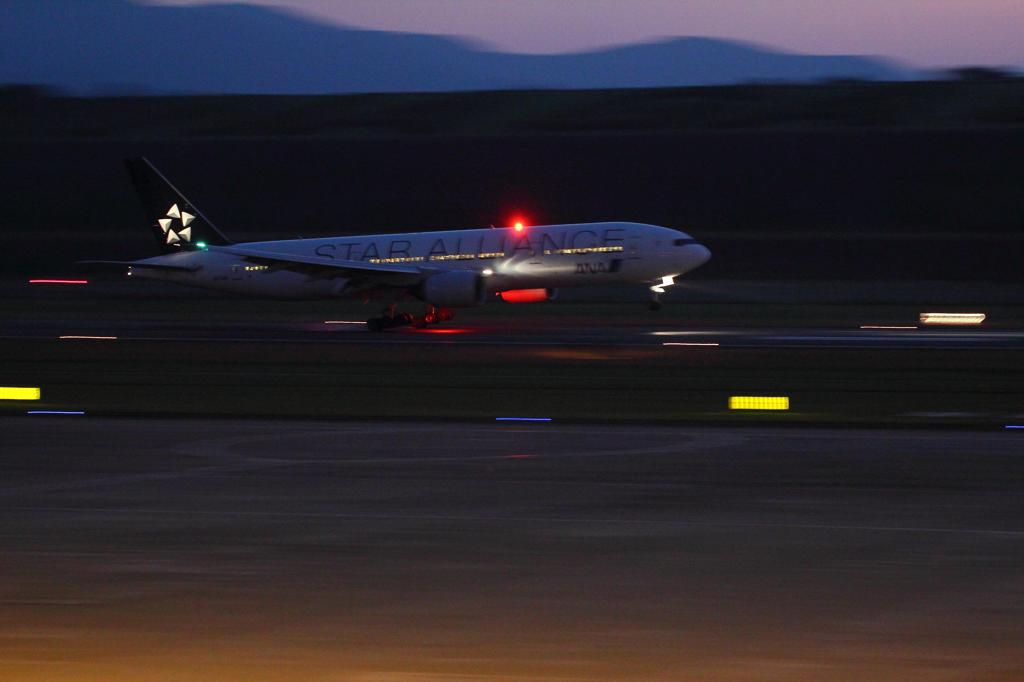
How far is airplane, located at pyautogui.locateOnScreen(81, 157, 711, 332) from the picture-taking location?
42.4 meters

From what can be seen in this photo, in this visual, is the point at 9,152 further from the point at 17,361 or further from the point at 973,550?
the point at 973,550

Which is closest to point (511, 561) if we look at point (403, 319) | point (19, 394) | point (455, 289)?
point (19, 394)

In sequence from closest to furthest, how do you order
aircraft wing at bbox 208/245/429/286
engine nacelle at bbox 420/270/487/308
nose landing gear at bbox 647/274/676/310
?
engine nacelle at bbox 420/270/487/308, aircraft wing at bbox 208/245/429/286, nose landing gear at bbox 647/274/676/310

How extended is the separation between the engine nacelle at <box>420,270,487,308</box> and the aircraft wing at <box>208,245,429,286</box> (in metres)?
0.71

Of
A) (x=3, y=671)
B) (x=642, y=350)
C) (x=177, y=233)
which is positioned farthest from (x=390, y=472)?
(x=177, y=233)

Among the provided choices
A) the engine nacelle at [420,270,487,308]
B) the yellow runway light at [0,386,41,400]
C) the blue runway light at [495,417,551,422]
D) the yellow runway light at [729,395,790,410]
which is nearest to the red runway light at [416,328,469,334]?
the engine nacelle at [420,270,487,308]

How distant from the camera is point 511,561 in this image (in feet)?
34.3

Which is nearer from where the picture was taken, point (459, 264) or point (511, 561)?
point (511, 561)

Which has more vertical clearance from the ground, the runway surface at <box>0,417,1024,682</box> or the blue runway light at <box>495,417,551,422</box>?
the blue runway light at <box>495,417,551,422</box>

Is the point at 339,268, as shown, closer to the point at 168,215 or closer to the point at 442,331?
the point at 442,331

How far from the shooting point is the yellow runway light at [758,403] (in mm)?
22078

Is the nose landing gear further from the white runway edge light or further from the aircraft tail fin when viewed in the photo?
the aircraft tail fin

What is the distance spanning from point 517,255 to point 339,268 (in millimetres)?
5417

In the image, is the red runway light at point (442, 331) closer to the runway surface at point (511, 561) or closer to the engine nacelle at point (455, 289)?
the engine nacelle at point (455, 289)
